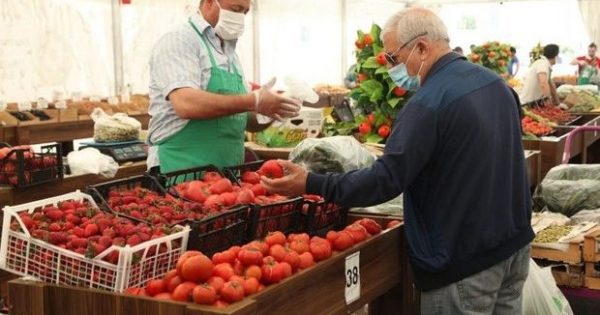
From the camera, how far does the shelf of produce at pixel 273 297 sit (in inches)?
73.7

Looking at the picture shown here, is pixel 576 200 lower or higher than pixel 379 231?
lower

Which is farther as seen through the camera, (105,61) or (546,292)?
(105,61)

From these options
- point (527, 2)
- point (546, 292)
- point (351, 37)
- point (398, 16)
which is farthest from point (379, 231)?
point (527, 2)

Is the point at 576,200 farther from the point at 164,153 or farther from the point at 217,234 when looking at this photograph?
the point at 217,234

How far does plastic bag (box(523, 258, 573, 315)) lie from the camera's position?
3240 millimetres

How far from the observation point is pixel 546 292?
326 centimetres

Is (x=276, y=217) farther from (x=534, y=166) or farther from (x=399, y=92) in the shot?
(x=534, y=166)

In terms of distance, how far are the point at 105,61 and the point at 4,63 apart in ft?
5.36

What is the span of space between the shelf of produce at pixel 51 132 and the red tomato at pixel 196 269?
191 inches

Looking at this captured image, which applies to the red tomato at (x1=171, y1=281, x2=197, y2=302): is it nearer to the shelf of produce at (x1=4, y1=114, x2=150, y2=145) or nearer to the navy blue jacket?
the navy blue jacket

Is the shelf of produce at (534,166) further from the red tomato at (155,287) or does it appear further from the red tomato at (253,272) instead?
the red tomato at (155,287)

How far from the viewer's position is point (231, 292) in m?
1.85

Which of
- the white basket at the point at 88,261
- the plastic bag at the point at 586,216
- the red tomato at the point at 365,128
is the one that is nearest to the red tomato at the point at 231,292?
the white basket at the point at 88,261

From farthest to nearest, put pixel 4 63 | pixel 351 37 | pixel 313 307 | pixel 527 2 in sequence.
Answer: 1. pixel 527 2
2. pixel 351 37
3. pixel 4 63
4. pixel 313 307
